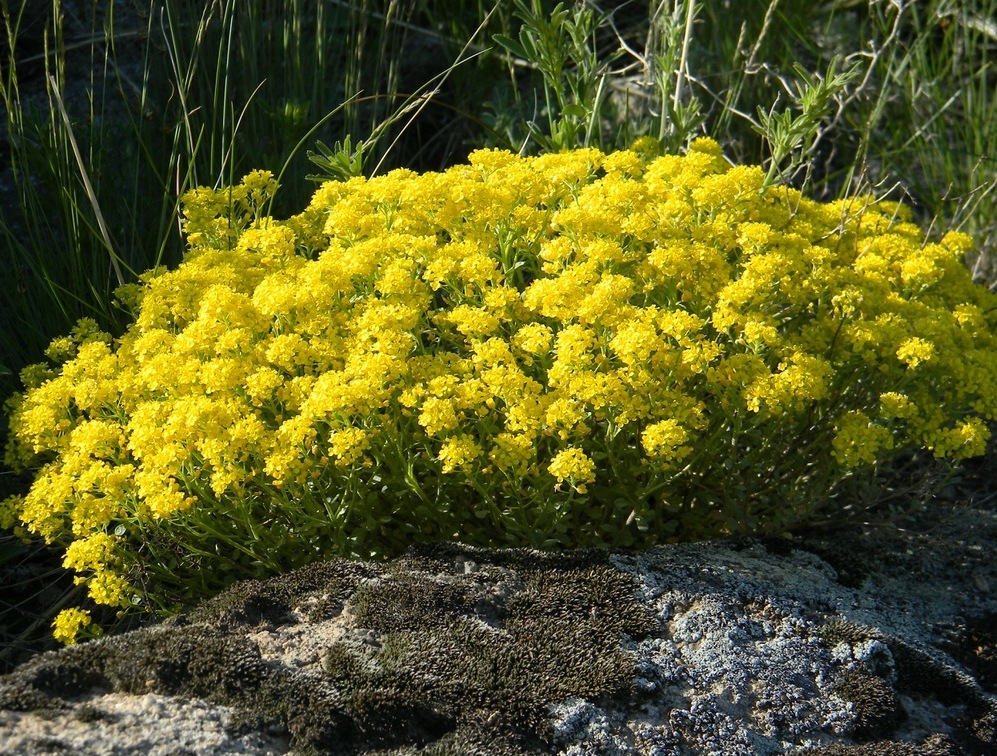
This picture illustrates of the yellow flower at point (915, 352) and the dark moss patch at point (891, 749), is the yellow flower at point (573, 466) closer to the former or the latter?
the dark moss patch at point (891, 749)

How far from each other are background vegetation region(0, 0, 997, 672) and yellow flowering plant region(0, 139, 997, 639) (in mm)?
430

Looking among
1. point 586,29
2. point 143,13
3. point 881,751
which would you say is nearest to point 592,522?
point 881,751

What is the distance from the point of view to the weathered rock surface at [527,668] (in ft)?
7.59

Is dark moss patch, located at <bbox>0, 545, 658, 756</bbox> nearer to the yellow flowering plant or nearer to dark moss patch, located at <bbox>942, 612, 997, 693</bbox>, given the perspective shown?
the yellow flowering plant

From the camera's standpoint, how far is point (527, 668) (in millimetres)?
2463

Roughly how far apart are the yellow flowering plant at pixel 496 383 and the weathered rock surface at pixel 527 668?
22cm

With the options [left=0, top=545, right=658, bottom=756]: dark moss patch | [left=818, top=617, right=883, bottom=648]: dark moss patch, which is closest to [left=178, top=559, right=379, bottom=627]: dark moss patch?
[left=0, top=545, right=658, bottom=756]: dark moss patch

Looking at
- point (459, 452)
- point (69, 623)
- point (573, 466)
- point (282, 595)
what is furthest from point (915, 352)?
point (69, 623)

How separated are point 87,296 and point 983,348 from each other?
296 centimetres

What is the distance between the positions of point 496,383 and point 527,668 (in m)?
0.67

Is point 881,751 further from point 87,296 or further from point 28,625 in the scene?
point 87,296

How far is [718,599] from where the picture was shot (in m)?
2.70

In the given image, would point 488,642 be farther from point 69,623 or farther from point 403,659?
point 69,623

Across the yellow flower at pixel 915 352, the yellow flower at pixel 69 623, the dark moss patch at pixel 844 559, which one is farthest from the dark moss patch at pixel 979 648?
the yellow flower at pixel 69 623
